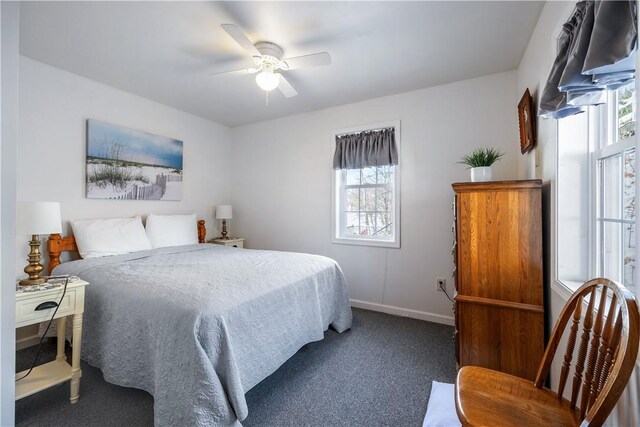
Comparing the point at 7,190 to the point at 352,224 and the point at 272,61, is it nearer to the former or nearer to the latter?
the point at 272,61

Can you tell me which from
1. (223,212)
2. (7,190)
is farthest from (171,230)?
(7,190)

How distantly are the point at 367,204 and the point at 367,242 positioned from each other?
0.48 metres

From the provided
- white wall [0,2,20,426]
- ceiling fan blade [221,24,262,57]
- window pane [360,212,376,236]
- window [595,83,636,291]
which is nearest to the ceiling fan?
ceiling fan blade [221,24,262,57]

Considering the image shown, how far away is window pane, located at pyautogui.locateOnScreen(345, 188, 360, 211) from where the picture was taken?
3.41 metres

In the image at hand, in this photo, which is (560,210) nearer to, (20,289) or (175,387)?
(175,387)

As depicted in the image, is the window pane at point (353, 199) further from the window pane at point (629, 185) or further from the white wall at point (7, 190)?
the white wall at point (7, 190)

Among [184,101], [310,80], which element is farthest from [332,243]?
[184,101]

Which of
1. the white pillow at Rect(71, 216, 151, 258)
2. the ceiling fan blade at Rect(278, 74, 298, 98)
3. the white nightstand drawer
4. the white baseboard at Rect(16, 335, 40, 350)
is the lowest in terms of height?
the white baseboard at Rect(16, 335, 40, 350)

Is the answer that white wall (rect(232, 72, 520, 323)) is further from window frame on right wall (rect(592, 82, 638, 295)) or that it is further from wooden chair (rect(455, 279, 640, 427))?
wooden chair (rect(455, 279, 640, 427))

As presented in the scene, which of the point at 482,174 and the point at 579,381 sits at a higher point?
the point at 482,174

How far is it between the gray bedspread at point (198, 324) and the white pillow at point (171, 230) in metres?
0.61

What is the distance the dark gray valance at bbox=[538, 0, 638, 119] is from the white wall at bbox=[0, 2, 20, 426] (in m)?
2.32

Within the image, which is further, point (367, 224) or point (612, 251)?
point (367, 224)

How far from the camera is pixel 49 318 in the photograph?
1.61m
